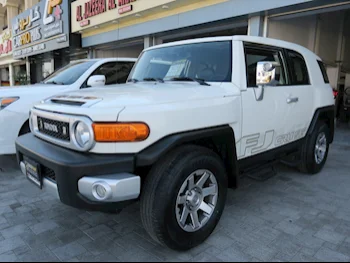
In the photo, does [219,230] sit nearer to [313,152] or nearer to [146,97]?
[146,97]

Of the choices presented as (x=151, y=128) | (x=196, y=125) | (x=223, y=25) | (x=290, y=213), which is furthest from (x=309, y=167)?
(x=223, y=25)

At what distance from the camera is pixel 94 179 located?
212 centimetres

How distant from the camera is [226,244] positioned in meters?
2.68

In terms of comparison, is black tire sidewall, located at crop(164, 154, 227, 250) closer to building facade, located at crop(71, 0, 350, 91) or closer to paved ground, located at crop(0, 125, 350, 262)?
paved ground, located at crop(0, 125, 350, 262)

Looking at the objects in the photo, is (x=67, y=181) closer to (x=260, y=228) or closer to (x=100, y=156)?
(x=100, y=156)

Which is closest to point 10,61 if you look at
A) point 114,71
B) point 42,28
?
point 42,28

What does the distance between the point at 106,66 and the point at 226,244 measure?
13.2 ft

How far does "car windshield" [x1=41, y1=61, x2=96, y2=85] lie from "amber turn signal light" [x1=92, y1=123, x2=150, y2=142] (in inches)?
131

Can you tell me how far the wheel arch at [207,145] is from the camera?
7.24 feet

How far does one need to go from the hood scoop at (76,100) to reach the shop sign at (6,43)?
23857 millimetres

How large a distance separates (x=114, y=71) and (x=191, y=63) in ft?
8.85

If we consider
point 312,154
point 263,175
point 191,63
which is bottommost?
point 263,175

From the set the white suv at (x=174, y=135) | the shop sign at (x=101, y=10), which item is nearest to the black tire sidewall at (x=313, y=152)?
the white suv at (x=174, y=135)

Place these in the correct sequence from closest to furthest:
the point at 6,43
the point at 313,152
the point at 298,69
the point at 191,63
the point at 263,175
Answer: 1. the point at 191,63
2. the point at 263,175
3. the point at 298,69
4. the point at 313,152
5. the point at 6,43
